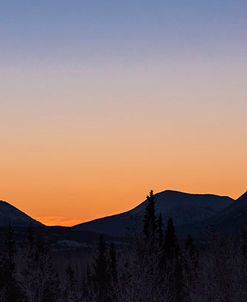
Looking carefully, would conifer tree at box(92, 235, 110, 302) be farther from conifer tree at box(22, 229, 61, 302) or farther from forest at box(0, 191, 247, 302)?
conifer tree at box(22, 229, 61, 302)

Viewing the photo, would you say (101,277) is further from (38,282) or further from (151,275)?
(151,275)

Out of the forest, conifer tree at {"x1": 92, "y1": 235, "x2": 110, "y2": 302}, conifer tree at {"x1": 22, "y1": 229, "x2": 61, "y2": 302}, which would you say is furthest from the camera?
conifer tree at {"x1": 92, "y1": 235, "x2": 110, "y2": 302}

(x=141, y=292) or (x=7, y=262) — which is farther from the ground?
(x=7, y=262)

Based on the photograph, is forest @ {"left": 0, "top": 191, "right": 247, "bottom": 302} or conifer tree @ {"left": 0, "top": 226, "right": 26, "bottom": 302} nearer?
forest @ {"left": 0, "top": 191, "right": 247, "bottom": 302}

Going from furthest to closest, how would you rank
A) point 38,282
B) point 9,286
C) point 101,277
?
1. point 101,277
2. point 9,286
3. point 38,282

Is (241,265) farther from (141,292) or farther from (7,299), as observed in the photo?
(141,292)

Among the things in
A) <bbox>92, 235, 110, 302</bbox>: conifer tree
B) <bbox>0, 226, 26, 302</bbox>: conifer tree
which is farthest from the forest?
<bbox>92, 235, 110, 302</bbox>: conifer tree

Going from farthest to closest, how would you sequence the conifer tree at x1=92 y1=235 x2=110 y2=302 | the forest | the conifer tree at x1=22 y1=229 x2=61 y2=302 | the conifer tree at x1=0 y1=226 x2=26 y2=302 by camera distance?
the conifer tree at x1=92 y1=235 x2=110 y2=302, the conifer tree at x1=0 y1=226 x2=26 y2=302, the conifer tree at x1=22 y1=229 x2=61 y2=302, the forest

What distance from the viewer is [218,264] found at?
64562 millimetres

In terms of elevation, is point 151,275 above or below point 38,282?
below

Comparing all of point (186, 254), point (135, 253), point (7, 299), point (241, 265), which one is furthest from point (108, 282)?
point (135, 253)

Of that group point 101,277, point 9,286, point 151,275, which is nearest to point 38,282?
point 9,286

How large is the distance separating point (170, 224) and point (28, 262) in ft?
66.3

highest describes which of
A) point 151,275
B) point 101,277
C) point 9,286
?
point 101,277
